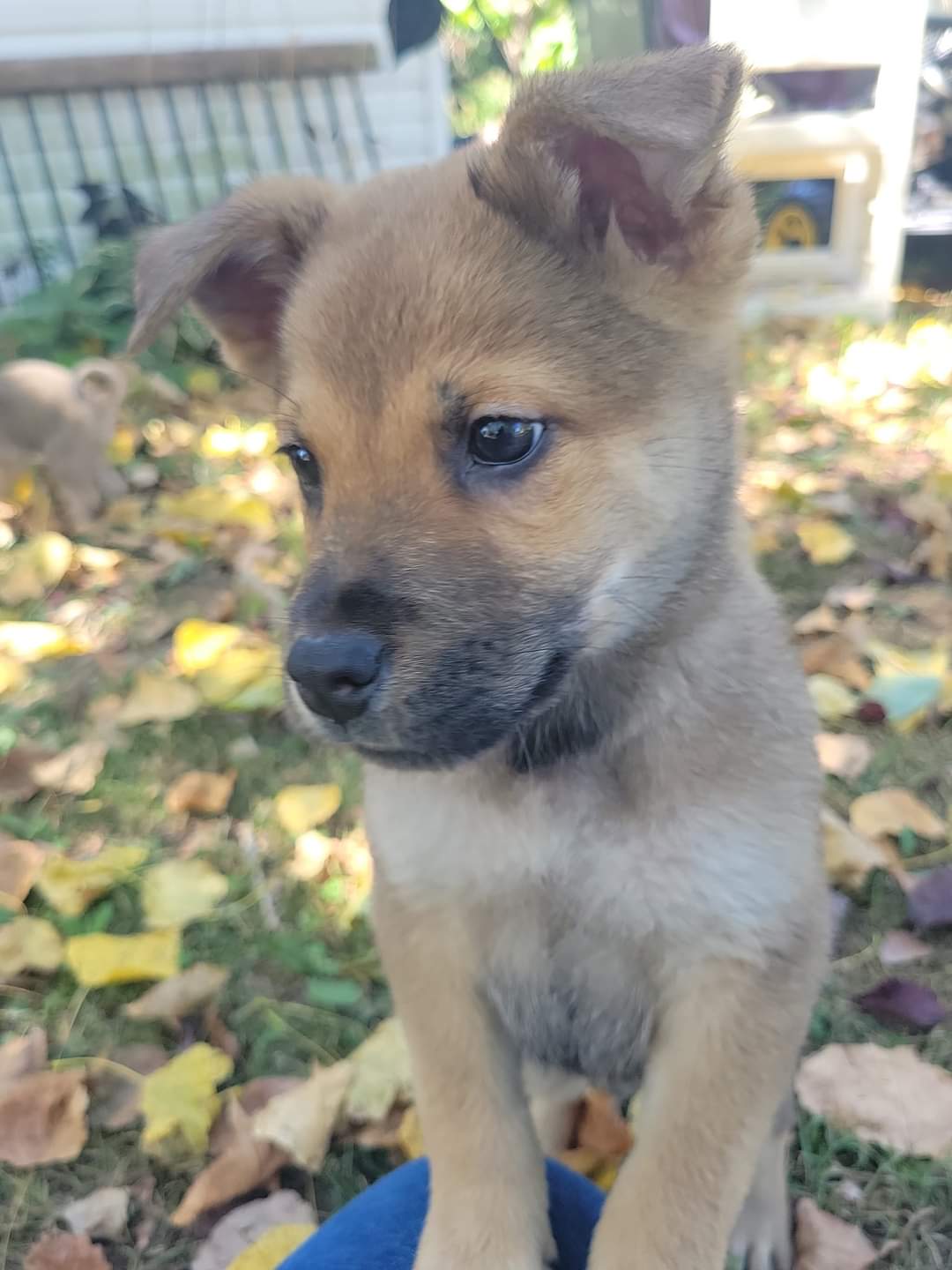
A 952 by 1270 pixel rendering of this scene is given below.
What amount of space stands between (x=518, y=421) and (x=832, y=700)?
230 centimetres

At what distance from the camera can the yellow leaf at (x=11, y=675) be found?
4.16 metres

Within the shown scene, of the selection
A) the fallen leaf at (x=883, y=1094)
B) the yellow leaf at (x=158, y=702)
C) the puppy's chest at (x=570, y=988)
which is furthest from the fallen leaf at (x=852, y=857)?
the yellow leaf at (x=158, y=702)

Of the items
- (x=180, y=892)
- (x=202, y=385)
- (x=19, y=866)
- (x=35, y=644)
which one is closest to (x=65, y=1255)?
(x=180, y=892)

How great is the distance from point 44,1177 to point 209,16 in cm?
820

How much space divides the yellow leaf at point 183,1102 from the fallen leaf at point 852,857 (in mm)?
1598

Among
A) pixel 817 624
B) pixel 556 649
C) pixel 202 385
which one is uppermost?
pixel 556 649

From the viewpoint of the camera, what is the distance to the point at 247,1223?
2277 millimetres

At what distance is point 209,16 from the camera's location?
830cm

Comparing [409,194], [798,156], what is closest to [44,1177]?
[409,194]

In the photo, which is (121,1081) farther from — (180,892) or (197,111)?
(197,111)

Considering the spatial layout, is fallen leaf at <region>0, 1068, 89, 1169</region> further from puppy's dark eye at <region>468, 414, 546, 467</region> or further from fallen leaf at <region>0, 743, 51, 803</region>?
puppy's dark eye at <region>468, 414, 546, 467</region>

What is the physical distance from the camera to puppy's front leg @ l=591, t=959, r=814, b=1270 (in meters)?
1.85

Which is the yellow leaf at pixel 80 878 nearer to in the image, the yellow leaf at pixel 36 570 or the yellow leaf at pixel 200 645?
the yellow leaf at pixel 200 645

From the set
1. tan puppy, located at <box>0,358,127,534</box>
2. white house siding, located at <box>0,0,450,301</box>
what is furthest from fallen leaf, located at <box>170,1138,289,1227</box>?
white house siding, located at <box>0,0,450,301</box>
